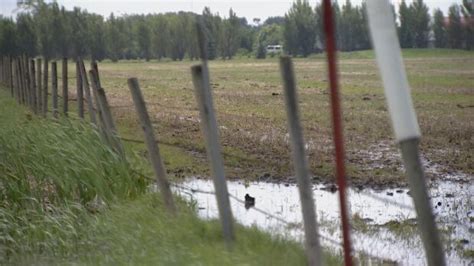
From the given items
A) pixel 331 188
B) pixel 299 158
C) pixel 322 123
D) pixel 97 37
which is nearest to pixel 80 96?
pixel 331 188

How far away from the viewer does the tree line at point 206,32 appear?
163 inches

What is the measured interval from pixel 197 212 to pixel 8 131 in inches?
122

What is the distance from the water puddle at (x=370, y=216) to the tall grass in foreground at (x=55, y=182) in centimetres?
87

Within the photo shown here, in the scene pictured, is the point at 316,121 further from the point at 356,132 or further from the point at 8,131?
the point at 8,131

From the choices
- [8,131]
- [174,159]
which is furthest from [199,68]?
[174,159]

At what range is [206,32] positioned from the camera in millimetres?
4613

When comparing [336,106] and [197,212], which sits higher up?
[336,106]

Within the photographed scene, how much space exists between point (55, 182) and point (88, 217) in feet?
4.23

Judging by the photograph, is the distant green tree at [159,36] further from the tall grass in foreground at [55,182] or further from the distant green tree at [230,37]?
the distant green tree at [230,37]

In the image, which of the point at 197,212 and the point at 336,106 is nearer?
the point at 336,106

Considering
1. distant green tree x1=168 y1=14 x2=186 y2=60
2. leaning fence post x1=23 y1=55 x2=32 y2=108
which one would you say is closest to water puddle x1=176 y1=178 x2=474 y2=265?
distant green tree x1=168 y1=14 x2=186 y2=60

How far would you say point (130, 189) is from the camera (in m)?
8.06

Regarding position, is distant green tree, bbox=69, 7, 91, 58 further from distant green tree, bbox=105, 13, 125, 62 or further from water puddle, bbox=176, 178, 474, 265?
water puddle, bbox=176, 178, 474, 265

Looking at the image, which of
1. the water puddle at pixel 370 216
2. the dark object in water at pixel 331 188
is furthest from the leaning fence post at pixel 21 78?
the dark object in water at pixel 331 188
